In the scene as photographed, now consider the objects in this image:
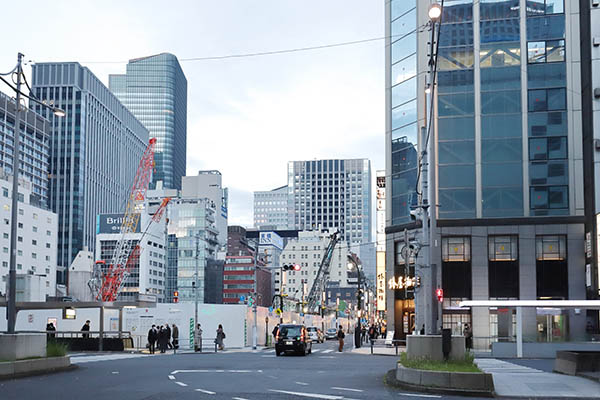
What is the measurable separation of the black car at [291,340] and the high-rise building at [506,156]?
15.6 metres

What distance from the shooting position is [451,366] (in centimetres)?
1941

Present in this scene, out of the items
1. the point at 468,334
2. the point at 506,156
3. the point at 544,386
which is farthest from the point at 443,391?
the point at 506,156

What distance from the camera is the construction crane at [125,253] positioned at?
563ft

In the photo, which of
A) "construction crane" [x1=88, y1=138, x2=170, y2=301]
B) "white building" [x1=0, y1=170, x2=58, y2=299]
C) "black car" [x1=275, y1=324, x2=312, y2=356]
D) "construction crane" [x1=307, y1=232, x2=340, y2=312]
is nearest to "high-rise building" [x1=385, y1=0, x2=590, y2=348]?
"black car" [x1=275, y1=324, x2=312, y2=356]

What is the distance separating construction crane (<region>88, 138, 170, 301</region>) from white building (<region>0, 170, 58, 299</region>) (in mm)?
11150

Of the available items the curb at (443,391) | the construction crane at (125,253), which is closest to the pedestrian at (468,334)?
A: the curb at (443,391)

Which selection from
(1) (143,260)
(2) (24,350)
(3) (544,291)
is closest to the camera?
(2) (24,350)

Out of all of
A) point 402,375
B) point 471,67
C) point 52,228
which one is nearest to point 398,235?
point 471,67

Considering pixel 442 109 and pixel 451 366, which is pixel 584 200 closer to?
pixel 442 109

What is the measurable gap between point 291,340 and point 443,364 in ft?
70.7

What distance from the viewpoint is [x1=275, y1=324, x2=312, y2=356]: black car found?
4041 centimetres

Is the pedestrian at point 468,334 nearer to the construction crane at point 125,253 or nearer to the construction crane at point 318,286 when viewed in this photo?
the construction crane at point 318,286

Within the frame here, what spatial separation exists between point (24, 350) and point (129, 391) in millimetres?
6476

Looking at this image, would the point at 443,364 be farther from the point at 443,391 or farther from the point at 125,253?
the point at 125,253
